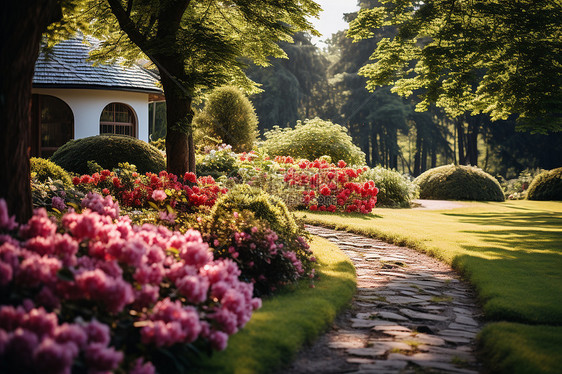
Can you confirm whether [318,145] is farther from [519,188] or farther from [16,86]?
[16,86]

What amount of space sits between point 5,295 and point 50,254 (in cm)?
38

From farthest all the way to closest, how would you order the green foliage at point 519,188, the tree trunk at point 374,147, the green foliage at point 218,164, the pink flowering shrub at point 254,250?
the tree trunk at point 374,147
the green foliage at point 519,188
the green foliage at point 218,164
the pink flowering shrub at point 254,250

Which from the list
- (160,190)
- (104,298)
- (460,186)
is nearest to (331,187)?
(160,190)

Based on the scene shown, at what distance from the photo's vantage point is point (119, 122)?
66.8 ft

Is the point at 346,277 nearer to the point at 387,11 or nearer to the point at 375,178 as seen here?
the point at 387,11

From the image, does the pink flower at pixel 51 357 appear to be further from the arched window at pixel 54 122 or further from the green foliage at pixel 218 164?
the arched window at pixel 54 122

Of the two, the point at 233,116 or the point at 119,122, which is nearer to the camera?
the point at 119,122

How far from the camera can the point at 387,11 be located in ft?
42.0

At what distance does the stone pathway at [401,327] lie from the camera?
3895mm

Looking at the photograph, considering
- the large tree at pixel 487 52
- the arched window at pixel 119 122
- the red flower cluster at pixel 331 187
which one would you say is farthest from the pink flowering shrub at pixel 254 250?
the arched window at pixel 119 122

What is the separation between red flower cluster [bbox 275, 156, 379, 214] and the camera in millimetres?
14188

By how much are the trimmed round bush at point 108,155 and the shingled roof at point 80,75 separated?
3886 mm

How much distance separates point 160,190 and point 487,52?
8450mm

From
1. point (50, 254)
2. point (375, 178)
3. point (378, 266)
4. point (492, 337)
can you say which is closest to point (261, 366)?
point (50, 254)
